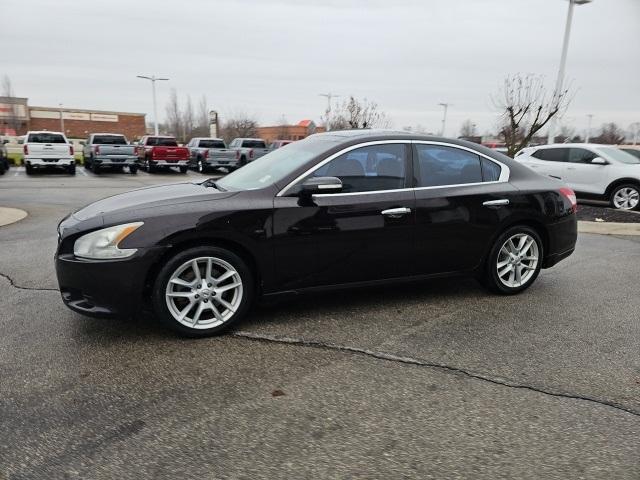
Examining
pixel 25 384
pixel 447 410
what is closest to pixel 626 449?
pixel 447 410

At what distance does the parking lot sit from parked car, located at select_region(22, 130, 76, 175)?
18.8 metres

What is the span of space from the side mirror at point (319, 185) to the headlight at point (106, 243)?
1.31m

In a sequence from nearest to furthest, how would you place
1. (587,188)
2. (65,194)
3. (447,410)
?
(447,410), (587,188), (65,194)

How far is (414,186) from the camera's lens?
4555 millimetres

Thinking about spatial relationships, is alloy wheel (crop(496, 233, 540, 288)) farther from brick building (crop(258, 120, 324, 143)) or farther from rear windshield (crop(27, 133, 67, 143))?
brick building (crop(258, 120, 324, 143))

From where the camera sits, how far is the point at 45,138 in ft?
71.8

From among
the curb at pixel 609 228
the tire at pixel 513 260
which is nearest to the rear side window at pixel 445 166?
the tire at pixel 513 260

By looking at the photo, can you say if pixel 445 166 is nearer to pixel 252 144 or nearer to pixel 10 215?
pixel 10 215

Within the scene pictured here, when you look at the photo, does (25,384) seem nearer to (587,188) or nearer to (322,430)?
(322,430)

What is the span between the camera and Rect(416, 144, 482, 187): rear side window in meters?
4.64

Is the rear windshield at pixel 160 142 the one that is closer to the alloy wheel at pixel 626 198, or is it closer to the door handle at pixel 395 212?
the alloy wheel at pixel 626 198

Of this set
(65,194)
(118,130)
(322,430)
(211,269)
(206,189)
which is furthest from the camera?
(118,130)

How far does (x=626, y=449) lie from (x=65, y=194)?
15.3 metres

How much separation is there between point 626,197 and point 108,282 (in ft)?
41.0
